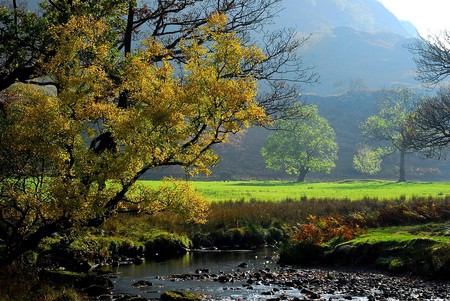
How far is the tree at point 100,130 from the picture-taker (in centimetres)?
1318

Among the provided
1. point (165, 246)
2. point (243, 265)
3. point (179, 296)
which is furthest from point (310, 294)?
point (165, 246)

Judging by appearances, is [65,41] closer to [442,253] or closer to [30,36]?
[30,36]

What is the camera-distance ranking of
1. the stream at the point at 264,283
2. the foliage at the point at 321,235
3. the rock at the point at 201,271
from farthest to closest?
the foliage at the point at 321,235, the rock at the point at 201,271, the stream at the point at 264,283

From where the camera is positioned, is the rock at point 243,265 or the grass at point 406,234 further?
the rock at point 243,265

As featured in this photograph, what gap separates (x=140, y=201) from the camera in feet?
48.2

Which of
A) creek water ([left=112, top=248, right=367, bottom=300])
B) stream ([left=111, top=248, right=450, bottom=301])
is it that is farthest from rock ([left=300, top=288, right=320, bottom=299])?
creek water ([left=112, top=248, right=367, bottom=300])

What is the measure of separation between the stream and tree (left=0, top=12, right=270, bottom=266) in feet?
10.7

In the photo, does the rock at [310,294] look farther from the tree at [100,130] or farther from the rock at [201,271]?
the rock at [201,271]

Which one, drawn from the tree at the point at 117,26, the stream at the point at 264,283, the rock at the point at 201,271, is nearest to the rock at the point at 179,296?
the stream at the point at 264,283

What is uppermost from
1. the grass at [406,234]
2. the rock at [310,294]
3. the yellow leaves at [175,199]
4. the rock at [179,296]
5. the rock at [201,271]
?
the yellow leaves at [175,199]

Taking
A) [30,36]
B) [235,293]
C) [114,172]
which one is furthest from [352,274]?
[30,36]

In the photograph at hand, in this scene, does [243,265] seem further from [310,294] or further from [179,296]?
[179,296]

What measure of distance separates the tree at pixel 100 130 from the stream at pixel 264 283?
3.28 m

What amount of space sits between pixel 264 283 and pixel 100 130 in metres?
7.63
